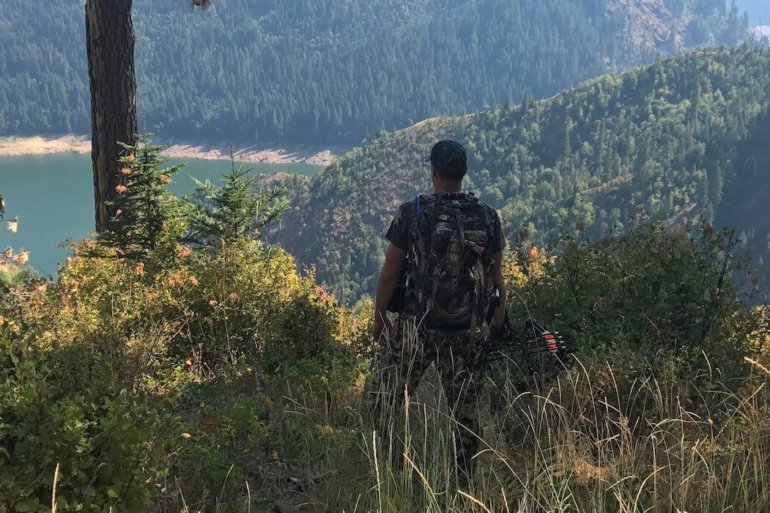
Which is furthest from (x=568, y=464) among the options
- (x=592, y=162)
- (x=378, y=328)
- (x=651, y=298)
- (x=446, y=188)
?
(x=592, y=162)

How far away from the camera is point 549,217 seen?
10250cm

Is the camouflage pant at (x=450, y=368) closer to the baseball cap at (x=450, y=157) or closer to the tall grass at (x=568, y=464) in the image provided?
the tall grass at (x=568, y=464)

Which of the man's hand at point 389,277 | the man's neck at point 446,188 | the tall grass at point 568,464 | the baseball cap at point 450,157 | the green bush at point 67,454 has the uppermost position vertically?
the baseball cap at point 450,157

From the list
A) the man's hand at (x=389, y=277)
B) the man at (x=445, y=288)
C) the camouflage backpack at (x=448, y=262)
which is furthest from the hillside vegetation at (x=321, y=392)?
the man's hand at (x=389, y=277)

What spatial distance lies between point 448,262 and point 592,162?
13093 centimetres

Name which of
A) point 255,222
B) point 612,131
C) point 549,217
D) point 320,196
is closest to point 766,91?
point 612,131

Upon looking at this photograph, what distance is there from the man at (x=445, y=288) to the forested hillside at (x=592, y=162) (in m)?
81.5

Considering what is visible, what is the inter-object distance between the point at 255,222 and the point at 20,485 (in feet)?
19.0

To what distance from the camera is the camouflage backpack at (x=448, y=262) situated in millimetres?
2734

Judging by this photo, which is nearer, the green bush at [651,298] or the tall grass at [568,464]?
the tall grass at [568,464]

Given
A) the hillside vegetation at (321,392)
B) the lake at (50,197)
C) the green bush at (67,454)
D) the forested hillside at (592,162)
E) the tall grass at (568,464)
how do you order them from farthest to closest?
the forested hillside at (592,162), the lake at (50,197), the tall grass at (568,464), the hillside vegetation at (321,392), the green bush at (67,454)

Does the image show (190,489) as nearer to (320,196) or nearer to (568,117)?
(320,196)

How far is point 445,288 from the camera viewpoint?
275 centimetres

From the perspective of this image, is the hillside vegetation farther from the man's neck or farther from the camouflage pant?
the man's neck
